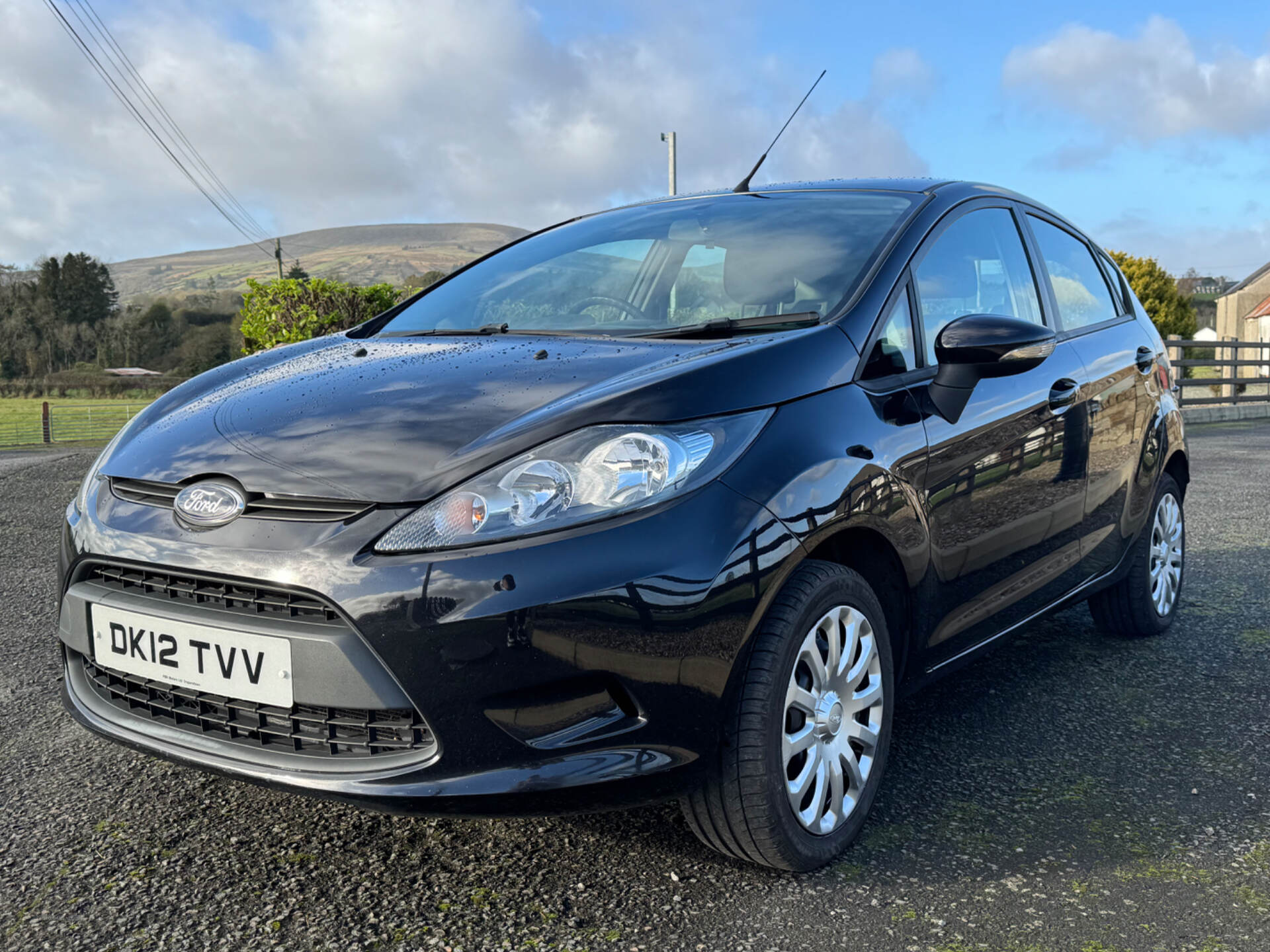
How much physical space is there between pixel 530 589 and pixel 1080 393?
2246 mm

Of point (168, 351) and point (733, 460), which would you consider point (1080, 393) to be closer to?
point (733, 460)

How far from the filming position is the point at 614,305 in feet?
10.3

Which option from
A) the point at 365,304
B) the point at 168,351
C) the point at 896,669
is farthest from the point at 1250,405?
the point at 168,351

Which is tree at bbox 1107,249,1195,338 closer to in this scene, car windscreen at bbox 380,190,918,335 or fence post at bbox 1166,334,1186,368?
fence post at bbox 1166,334,1186,368

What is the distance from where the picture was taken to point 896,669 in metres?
2.77

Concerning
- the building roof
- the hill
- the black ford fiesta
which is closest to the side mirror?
the black ford fiesta

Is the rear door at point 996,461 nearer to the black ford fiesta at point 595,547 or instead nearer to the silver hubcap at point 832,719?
the black ford fiesta at point 595,547

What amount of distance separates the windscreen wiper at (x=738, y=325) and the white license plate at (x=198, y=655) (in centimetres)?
122

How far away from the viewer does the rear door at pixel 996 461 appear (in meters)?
2.82

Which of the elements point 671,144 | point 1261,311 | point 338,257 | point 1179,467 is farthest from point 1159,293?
point 338,257

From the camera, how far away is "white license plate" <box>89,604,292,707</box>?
206cm

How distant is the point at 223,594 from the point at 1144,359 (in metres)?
3.42

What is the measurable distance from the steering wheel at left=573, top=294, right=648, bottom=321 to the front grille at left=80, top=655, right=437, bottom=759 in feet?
4.40

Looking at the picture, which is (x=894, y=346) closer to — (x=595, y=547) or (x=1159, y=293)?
(x=595, y=547)
